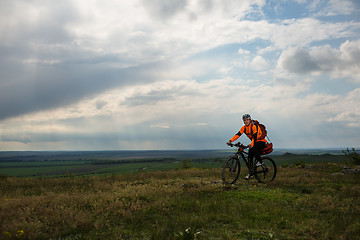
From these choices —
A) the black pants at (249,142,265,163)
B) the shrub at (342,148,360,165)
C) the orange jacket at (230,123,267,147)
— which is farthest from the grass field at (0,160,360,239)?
the shrub at (342,148,360,165)

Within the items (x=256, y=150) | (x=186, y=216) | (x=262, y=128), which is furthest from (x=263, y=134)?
(x=186, y=216)

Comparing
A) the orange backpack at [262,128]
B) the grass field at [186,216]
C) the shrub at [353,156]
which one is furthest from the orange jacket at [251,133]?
the shrub at [353,156]

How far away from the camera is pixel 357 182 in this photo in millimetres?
12953

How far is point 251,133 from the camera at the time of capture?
11844 mm

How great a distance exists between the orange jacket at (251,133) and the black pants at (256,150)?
19 cm

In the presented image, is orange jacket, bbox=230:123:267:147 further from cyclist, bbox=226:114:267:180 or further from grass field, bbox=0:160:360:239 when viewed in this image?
grass field, bbox=0:160:360:239

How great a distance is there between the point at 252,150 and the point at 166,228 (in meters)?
7.55

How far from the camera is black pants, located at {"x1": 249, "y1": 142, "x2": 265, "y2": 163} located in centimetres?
1197

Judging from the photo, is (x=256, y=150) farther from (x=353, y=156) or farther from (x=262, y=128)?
(x=353, y=156)

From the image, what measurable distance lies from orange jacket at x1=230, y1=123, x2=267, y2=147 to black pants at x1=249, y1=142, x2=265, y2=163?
0.19 m

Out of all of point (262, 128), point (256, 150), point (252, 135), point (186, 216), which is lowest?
point (186, 216)

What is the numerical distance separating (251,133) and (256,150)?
3.35 ft

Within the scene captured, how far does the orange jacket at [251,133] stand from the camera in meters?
11.8

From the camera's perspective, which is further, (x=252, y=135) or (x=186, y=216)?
(x=252, y=135)
